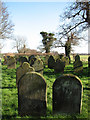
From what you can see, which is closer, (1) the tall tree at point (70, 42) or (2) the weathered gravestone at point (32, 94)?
(2) the weathered gravestone at point (32, 94)

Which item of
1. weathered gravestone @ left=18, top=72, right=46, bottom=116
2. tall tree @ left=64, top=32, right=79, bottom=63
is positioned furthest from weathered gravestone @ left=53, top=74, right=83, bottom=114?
tall tree @ left=64, top=32, right=79, bottom=63

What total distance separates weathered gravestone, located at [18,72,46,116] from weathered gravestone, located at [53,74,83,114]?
0.37 meters

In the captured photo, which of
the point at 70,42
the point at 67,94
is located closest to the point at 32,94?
the point at 67,94

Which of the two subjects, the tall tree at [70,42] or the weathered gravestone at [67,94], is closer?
the weathered gravestone at [67,94]

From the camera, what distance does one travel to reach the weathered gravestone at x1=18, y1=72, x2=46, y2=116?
3.70 m

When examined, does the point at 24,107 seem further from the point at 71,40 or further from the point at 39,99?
the point at 71,40

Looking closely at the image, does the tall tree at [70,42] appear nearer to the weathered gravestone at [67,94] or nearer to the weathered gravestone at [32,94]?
the weathered gravestone at [67,94]

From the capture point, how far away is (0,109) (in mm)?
4066

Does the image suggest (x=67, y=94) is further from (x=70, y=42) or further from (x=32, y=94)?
(x=70, y=42)

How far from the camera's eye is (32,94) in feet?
12.3

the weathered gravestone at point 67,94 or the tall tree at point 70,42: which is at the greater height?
the tall tree at point 70,42

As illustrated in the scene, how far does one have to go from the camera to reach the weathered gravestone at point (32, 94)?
3699mm

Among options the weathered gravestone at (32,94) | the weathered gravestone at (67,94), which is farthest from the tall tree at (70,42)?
the weathered gravestone at (32,94)

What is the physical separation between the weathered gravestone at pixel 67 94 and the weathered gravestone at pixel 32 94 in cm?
37
